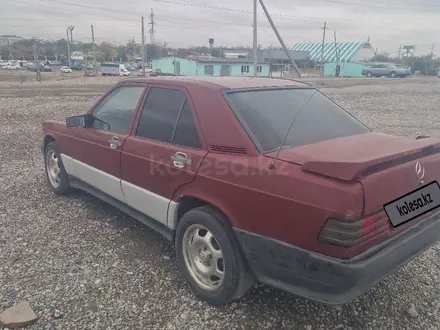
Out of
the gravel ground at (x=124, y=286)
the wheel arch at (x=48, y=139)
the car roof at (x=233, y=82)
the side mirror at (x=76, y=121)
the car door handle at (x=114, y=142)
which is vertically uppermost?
the car roof at (x=233, y=82)

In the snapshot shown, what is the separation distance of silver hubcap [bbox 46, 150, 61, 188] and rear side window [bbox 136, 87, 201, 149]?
7.35ft

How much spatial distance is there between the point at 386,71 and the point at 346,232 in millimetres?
58544

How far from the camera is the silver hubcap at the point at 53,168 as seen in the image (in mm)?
5180

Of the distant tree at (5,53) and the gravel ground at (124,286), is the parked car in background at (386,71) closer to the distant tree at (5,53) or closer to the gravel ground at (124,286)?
the gravel ground at (124,286)

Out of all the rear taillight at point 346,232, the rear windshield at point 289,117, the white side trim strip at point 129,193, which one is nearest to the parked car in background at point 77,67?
the white side trim strip at point 129,193

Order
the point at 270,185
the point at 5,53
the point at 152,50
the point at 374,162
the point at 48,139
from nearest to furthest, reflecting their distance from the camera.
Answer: the point at 374,162 → the point at 270,185 → the point at 48,139 → the point at 152,50 → the point at 5,53

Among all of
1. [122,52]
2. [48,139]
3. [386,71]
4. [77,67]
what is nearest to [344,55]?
[386,71]

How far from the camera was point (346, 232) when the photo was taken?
211cm

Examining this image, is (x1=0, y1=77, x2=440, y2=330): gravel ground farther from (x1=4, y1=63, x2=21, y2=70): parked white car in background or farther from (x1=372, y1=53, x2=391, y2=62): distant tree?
(x1=372, y1=53, x2=391, y2=62): distant tree

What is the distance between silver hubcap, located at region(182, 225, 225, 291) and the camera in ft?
9.33

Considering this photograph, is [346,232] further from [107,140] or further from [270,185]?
[107,140]

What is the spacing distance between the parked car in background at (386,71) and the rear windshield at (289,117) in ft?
186

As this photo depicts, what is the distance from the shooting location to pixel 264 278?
254 centimetres

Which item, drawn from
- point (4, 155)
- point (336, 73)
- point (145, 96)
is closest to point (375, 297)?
point (145, 96)
